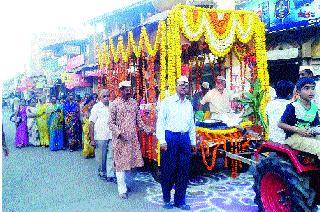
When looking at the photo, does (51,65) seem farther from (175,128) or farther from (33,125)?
(175,128)

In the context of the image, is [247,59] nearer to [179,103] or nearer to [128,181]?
[179,103]

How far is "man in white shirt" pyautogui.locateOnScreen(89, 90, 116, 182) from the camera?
668 centimetres

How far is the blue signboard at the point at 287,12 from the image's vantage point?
31.5 ft

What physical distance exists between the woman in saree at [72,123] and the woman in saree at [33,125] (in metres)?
1.38

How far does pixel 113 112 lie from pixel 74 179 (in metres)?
2.20

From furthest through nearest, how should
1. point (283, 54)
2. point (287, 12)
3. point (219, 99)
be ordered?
1. point (283, 54)
2. point (287, 12)
3. point (219, 99)

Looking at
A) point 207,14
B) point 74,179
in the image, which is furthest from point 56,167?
point 207,14

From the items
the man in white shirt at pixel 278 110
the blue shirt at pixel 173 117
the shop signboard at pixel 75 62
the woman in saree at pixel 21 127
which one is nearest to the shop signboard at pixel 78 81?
the shop signboard at pixel 75 62

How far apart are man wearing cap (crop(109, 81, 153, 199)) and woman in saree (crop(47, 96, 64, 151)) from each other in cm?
569

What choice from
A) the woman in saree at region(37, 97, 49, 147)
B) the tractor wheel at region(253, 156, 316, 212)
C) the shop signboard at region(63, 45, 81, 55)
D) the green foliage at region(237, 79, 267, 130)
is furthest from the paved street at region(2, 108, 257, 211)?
the shop signboard at region(63, 45, 81, 55)

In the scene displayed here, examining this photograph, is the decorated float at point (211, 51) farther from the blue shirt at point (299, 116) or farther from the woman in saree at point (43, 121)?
the woman in saree at point (43, 121)

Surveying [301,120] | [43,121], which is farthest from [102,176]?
[43,121]

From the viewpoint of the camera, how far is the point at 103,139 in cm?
676

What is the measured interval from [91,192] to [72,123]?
4923mm
